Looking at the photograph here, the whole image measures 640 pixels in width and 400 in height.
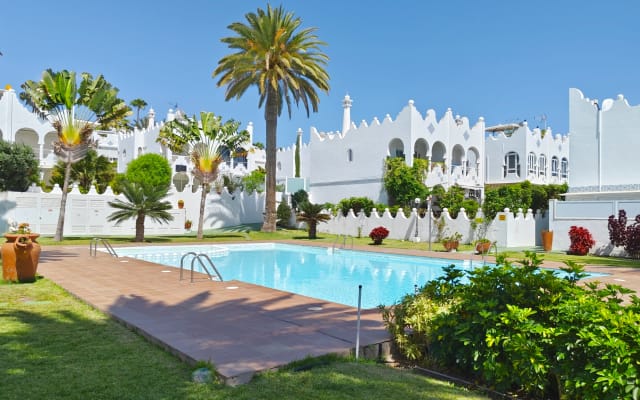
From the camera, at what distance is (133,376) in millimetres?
4734

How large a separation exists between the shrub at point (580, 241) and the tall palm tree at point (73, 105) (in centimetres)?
2159

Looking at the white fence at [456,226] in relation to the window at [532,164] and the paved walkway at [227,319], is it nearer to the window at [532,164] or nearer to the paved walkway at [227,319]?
the window at [532,164]

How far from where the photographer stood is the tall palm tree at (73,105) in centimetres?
2205

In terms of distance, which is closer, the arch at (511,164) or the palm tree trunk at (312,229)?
the palm tree trunk at (312,229)

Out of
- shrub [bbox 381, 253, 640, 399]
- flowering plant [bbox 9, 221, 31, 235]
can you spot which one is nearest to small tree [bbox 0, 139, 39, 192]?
flowering plant [bbox 9, 221, 31, 235]

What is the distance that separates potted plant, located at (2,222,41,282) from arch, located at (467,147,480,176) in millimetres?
32335

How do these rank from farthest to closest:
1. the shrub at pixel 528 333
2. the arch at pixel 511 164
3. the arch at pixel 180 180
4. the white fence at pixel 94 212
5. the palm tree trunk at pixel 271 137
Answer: the arch at pixel 180 180, the arch at pixel 511 164, the palm tree trunk at pixel 271 137, the white fence at pixel 94 212, the shrub at pixel 528 333

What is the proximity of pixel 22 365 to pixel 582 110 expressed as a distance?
2727cm

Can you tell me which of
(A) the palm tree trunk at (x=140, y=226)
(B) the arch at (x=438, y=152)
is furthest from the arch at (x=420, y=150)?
(A) the palm tree trunk at (x=140, y=226)

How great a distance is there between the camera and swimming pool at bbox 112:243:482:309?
13281 mm

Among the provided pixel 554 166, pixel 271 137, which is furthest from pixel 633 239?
pixel 554 166

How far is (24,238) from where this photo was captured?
34.5ft

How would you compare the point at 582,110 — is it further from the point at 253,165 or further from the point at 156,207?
the point at 253,165

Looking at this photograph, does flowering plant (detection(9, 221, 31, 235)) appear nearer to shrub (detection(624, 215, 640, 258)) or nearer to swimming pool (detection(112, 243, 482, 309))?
swimming pool (detection(112, 243, 482, 309))
